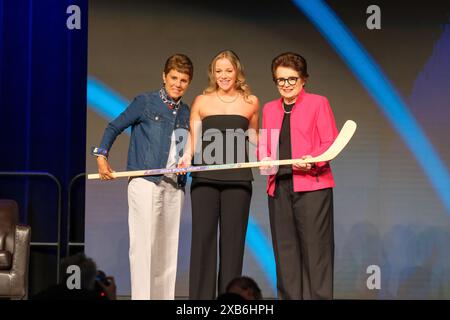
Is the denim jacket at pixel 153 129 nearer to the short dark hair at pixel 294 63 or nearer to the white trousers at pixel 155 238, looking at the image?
the white trousers at pixel 155 238

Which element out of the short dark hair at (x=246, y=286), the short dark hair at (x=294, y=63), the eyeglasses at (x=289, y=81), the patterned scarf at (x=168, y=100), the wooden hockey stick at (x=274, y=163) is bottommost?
the short dark hair at (x=246, y=286)

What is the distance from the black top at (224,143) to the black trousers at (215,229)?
6 centimetres

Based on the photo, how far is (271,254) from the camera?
6.67 metres

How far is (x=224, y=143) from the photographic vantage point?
544cm

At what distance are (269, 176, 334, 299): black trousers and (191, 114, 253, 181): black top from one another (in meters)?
0.30

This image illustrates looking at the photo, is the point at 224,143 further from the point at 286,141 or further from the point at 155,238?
the point at 155,238

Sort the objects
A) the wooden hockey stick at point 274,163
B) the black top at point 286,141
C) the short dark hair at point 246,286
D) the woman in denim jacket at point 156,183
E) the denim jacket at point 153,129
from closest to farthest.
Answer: the short dark hair at point 246,286, the wooden hockey stick at point 274,163, the black top at point 286,141, the woman in denim jacket at point 156,183, the denim jacket at point 153,129

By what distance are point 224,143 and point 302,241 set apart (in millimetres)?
784

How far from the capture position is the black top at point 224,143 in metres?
5.38

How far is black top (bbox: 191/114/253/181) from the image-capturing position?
17.6 feet

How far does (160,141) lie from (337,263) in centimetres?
185

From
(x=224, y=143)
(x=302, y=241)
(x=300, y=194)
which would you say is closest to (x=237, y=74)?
(x=224, y=143)

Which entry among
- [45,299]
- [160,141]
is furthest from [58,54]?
[45,299]

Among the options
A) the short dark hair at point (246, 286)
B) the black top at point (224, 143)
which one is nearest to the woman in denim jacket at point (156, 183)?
the black top at point (224, 143)
